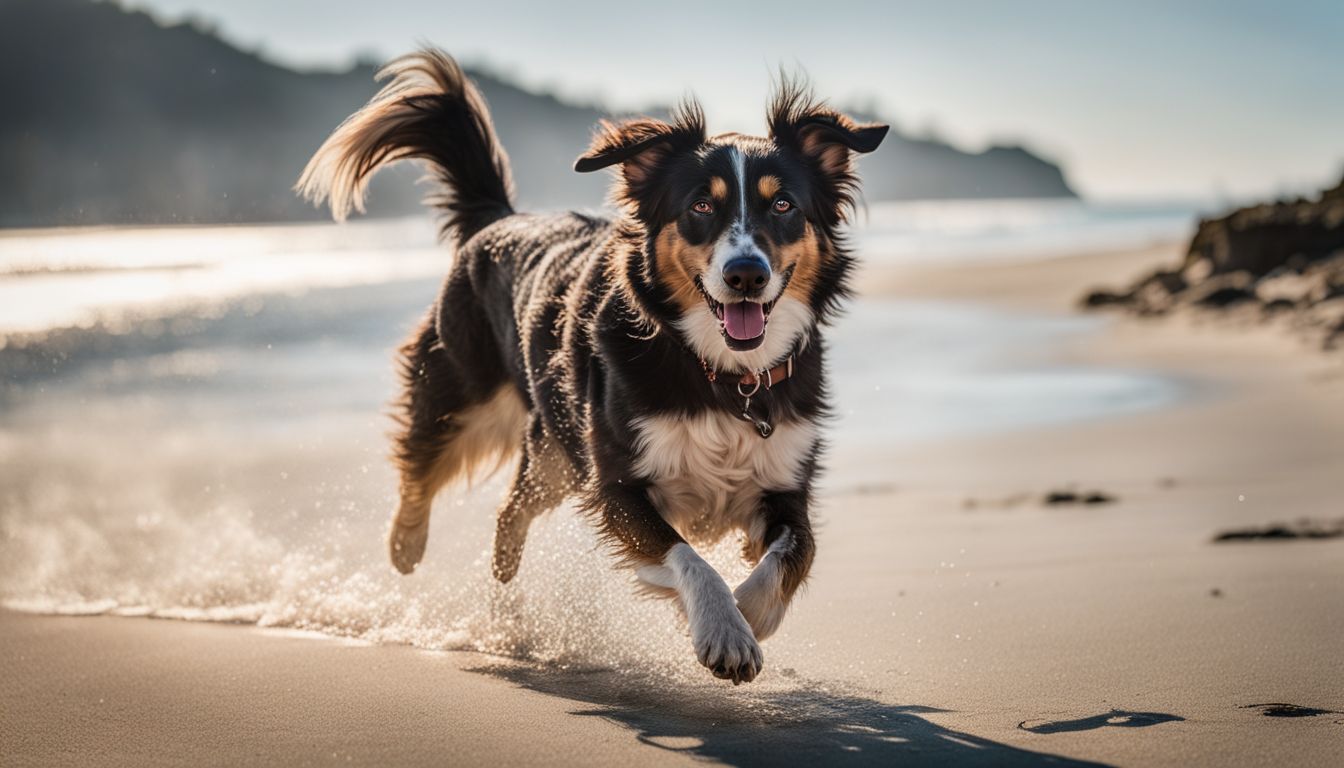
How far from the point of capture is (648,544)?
4289 mm

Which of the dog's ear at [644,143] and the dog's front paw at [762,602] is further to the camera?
the dog's ear at [644,143]

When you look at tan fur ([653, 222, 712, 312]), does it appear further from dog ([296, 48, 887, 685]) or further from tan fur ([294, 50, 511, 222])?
tan fur ([294, 50, 511, 222])

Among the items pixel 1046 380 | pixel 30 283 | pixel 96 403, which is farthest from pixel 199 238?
pixel 1046 380

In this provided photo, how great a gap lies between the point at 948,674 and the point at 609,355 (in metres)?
1.55

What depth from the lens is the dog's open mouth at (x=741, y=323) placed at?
4266 mm

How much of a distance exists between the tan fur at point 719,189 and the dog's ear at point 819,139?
47cm

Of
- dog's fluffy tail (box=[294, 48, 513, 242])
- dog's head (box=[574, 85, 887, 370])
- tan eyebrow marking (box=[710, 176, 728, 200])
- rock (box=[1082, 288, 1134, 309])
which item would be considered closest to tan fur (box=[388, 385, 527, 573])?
dog's fluffy tail (box=[294, 48, 513, 242])

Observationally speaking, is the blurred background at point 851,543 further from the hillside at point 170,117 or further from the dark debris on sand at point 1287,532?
the hillside at point 170,117

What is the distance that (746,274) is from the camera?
416cm

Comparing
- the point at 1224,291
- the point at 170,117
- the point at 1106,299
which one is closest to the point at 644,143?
the point at 1224,291

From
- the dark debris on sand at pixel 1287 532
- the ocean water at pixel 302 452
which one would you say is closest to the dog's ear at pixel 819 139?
the ocean water at pixel 302 452

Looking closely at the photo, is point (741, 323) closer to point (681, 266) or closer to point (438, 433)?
point (681, 266)

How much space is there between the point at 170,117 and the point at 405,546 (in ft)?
366

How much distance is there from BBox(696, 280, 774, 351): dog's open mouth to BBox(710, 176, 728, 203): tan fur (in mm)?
349
